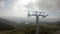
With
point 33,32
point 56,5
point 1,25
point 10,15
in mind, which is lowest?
point 33,32

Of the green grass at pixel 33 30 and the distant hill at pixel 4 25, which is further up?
the distant hill at pixel 4 25

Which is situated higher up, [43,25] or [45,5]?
[45,5]

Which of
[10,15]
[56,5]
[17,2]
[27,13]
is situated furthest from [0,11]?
[56,5]

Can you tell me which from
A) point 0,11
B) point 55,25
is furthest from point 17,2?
point 55,25

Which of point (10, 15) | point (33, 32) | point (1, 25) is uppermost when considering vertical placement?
point (10, 15)

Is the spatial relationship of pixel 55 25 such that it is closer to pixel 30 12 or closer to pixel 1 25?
pixel 30 12

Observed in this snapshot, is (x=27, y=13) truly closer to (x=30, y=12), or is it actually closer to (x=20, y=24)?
(x=30, y=12)

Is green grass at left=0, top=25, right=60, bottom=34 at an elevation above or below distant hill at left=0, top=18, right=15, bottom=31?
below

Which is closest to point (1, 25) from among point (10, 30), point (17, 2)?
point (10, 30)

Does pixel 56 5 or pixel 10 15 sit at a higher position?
pixel 56 5
